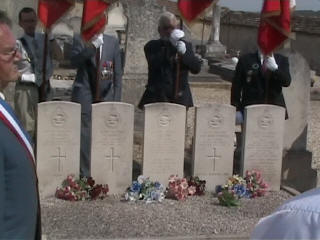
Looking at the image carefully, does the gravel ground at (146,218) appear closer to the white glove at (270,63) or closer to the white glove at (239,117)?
the white glove at (239,117)

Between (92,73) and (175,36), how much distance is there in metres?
0.98

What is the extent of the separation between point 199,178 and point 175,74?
1.24 meters

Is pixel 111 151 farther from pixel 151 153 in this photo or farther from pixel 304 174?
pixel 304 174

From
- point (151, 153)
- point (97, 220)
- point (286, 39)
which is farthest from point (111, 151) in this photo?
point (286, 39)

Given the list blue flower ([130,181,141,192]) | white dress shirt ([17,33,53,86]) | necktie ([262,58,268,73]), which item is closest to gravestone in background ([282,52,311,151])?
necktie ([262,58,268,73])

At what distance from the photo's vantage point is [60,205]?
6652 mm

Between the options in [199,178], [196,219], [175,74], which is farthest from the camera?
[175,74]

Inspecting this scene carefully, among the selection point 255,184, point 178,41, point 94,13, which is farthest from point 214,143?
point 94,13

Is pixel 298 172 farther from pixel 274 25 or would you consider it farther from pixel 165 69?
pixel 165 69

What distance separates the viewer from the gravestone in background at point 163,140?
701cm

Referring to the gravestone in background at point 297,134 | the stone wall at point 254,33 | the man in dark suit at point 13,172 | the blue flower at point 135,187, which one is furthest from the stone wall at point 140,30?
the stone wall at point 254,33

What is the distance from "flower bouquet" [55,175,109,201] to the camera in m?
6.76

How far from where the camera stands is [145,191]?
693cm

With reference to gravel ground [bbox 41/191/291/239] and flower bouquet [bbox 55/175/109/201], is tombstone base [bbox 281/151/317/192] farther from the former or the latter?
flower bouquet [bbox 55/175/109/201]
